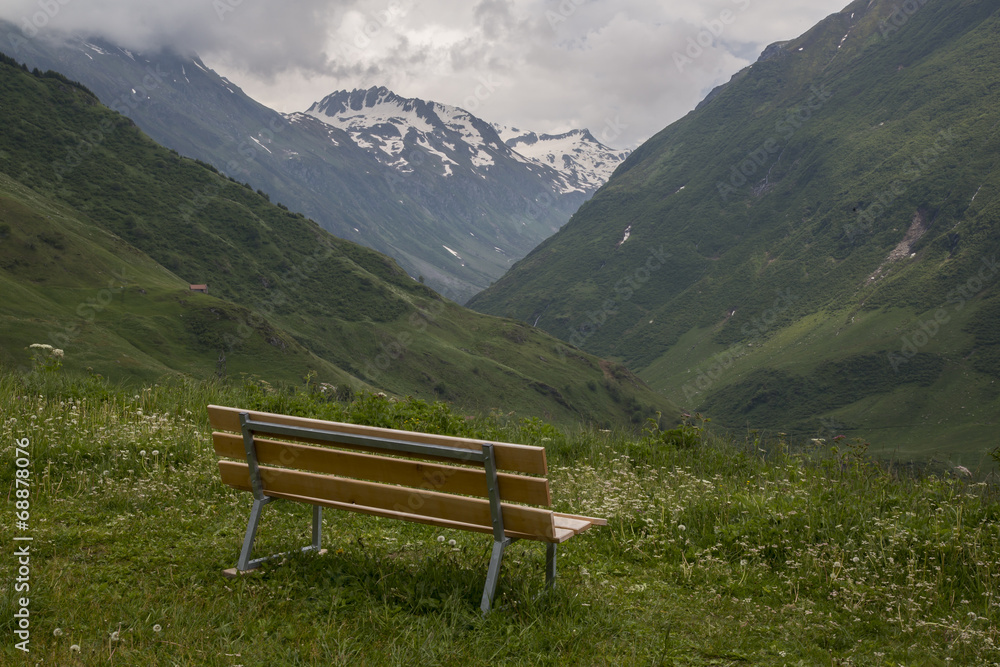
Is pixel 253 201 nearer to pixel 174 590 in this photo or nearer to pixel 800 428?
pixel 800 428

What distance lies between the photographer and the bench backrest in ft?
15.1

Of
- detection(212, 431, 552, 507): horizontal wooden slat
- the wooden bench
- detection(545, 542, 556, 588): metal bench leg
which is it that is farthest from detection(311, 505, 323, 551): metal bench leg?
detection(545, 542, 556, 588): metal bench leg

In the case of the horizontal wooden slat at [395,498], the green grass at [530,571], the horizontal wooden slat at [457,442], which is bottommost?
the green grass at [530,571]

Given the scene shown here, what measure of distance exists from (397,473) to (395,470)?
0.03 meters

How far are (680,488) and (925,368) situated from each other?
202710 millimetres

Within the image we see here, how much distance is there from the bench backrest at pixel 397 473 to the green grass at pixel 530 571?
542 millimetres

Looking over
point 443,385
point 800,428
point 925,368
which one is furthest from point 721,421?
point 443,385

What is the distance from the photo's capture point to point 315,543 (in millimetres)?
5977

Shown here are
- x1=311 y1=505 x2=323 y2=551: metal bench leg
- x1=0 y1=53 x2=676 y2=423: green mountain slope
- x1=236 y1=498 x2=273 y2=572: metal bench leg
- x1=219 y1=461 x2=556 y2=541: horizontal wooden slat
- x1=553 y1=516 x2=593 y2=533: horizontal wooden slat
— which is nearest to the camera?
x1=219 y1=461 x2=556 y2=541: horizontal wooden slat

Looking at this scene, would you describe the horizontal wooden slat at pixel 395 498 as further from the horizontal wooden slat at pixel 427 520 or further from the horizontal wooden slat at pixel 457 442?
the horizontal wooden slat at pixel 457 442

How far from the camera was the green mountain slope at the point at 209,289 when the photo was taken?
293ft

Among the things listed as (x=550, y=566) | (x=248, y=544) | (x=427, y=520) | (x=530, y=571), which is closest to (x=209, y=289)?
(x=248, y=544)

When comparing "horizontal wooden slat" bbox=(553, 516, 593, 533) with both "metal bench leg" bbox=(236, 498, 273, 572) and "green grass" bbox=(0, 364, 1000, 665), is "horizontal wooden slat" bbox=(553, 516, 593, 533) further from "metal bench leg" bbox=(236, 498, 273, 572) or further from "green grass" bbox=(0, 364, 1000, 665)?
"metal bench leg" bbox=(236, 498, 273, 572)

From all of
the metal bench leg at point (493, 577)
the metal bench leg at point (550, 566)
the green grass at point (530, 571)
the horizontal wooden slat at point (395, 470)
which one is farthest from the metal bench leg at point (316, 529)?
the metal bench leg at point (550, 566)
